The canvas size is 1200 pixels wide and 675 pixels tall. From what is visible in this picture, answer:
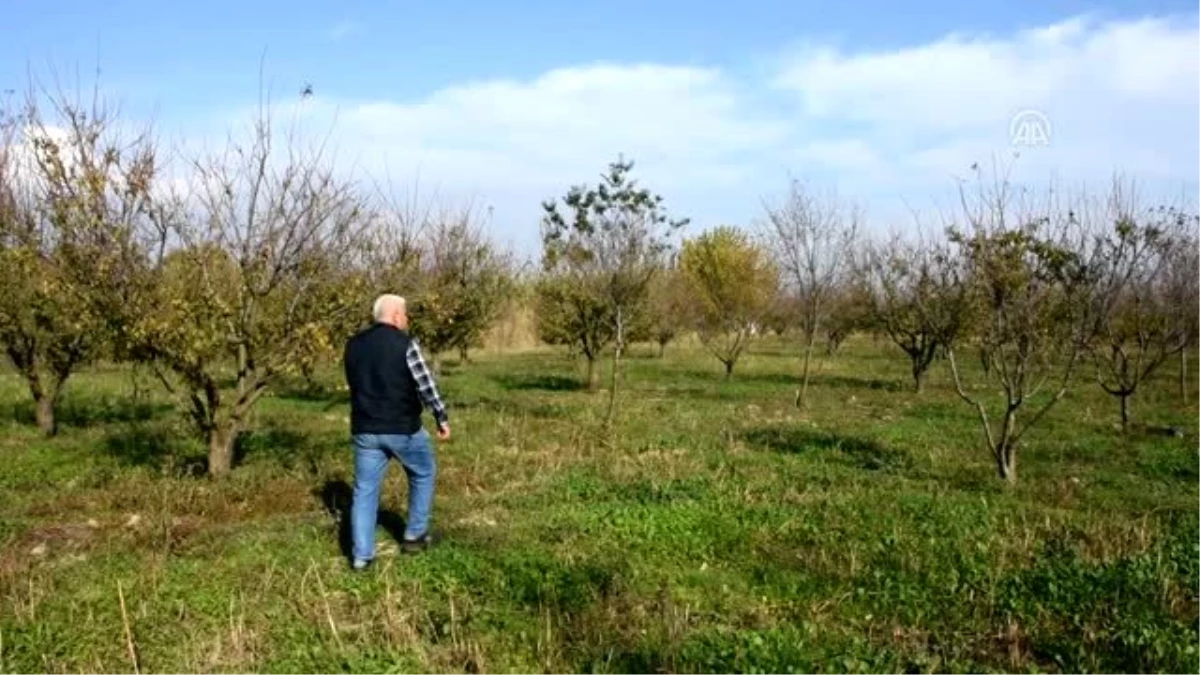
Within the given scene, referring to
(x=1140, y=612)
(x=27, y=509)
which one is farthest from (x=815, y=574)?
(x=27, y=509)

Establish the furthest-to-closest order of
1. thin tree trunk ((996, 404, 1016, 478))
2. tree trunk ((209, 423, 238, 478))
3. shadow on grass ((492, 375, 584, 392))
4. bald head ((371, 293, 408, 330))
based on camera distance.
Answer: shadow on grass ((492, 375, 584, 392)) → thin tree trunk ((996, 404, 1016, 478)) → tree trunk ((209, 423, 238, 478)) → bald head ((371, 293, 408, 330))

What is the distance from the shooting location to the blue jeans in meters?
6.98

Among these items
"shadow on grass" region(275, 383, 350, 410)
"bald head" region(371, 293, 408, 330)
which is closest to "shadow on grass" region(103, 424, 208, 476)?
"bald head" region(371, 293, 408, 330)

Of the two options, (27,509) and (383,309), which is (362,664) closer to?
(383,309)

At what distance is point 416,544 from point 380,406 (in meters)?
1.16

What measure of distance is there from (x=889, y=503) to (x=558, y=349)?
115ft

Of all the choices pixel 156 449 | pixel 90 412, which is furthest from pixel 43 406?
pixel 156 449

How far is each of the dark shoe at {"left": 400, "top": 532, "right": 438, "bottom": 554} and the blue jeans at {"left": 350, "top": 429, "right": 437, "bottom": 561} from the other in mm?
33

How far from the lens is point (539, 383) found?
25.9m

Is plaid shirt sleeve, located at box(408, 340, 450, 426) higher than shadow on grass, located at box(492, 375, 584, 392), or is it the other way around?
plaid shirt sleeve, located at box(408, 340, 450, 426)

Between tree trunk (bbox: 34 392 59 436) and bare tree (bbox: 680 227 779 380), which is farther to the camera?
bare tree (bbox: 680 227 779 380)

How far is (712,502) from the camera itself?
29.5ft

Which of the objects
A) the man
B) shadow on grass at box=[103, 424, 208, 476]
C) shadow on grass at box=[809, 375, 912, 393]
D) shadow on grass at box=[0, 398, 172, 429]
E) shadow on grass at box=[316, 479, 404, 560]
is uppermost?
the man

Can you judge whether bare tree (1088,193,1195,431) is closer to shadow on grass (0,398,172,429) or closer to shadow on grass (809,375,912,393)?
shadow on grass (809,375,912,393)
